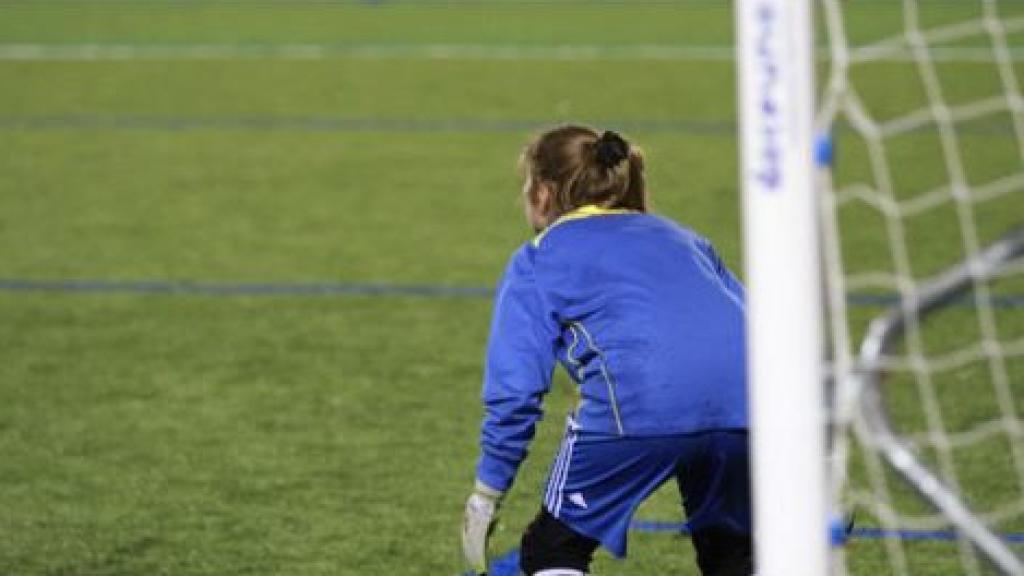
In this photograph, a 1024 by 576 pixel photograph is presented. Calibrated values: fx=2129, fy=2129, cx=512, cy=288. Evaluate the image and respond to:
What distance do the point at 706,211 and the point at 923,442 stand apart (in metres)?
4.08

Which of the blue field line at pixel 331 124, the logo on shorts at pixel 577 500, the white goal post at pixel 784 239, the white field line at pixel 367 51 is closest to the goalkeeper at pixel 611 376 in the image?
the logo on shorts at pixel 577 500

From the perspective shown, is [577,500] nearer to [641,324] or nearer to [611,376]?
[611,376]

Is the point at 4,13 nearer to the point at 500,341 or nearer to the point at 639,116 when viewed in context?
the point at 639,116

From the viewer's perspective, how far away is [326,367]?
8.12 m

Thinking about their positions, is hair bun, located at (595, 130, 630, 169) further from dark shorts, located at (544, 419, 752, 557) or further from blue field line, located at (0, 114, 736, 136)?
blue field line, located at (0, 114, 736, 136)

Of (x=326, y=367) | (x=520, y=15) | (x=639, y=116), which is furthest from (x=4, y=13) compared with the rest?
(x=326, y=367)

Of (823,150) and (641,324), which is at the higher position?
(823,150)

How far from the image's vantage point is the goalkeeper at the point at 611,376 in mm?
4633

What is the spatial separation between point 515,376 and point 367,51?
13.9 m

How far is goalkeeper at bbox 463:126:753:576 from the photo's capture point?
15.2 feet

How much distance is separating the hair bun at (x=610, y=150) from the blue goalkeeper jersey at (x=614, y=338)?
147 mm

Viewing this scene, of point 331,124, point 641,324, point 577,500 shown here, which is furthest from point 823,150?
point 331,124

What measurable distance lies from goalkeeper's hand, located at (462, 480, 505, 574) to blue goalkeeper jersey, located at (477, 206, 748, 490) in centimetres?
4

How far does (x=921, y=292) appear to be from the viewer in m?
3.49
